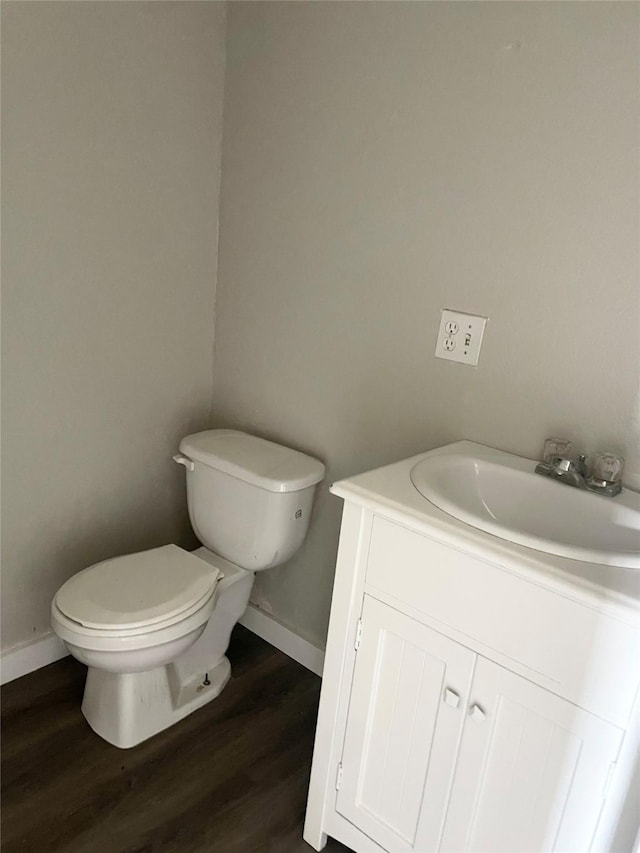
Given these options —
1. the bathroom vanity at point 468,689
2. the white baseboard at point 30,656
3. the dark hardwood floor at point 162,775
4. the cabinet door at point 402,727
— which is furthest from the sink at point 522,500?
the white baseboard at point 30,656

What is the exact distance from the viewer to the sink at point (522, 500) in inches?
48.7

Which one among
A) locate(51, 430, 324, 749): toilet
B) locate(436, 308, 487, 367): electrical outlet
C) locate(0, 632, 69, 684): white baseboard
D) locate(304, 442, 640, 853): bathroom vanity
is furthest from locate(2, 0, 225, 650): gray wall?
locate(304, 442, 640, 853): bathroom vanity

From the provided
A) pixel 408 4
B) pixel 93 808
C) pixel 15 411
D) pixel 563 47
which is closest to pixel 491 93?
pixel 563 47

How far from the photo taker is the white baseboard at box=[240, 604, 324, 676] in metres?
Answer: 2.03

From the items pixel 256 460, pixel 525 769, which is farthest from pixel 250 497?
pixel 525 769

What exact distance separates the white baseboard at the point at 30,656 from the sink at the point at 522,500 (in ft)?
4.19

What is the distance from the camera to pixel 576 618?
99 centimetres

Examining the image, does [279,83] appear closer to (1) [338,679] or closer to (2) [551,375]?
(2) [551,375]

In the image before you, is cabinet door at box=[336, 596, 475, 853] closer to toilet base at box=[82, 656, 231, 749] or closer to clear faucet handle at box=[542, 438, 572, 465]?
clear faucet handle at box=[542, 438, 572, 465]

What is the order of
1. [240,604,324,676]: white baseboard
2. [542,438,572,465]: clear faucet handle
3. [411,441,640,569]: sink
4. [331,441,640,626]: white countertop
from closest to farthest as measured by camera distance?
[331,441,640,626]: white countertop
[411,441,640,569]: sink
[542,438,572,465]: clear faucet handle
[240,604,324,676]: white baseboard

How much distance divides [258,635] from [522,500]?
1.15m

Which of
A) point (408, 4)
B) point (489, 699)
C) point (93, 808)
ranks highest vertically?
point (408, 4)

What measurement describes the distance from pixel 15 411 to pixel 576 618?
1.41 meters

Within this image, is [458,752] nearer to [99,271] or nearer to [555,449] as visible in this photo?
[555,449]
